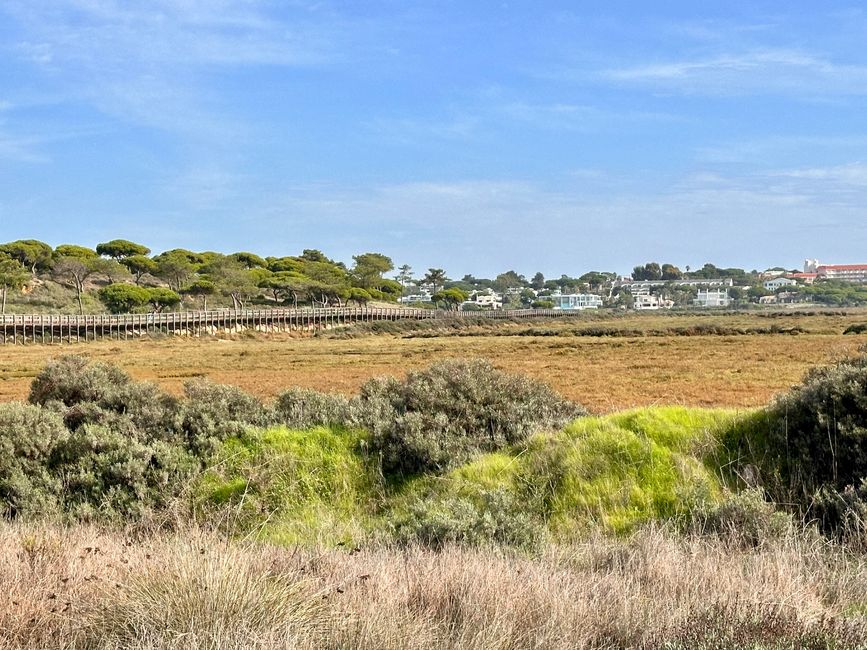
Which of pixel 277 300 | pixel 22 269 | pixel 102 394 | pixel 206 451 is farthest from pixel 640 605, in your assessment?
pixel 277 300

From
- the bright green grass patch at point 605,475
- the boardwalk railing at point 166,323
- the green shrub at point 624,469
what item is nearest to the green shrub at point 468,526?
the bright green grass patch at point 605,475

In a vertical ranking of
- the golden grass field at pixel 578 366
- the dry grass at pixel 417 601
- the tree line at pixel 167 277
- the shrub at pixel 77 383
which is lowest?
the golden grass field at pixel 578 366

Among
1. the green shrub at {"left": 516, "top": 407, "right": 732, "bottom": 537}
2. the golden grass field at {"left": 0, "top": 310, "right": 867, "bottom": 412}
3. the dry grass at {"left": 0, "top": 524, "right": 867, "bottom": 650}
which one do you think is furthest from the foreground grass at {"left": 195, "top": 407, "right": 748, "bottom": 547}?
the golden grass field at {"left": 0, "top": 310, "right": 867, "bottom": 412}

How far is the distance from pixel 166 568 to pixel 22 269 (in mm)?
101535

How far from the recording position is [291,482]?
11.0 metres

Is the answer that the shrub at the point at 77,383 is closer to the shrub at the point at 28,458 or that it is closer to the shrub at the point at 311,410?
the shrub at the point at 28,458

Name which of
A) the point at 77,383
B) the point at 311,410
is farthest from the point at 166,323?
the point at 311,410

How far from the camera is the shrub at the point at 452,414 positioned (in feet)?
36.7

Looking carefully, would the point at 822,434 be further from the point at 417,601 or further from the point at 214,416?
the point at 214,416

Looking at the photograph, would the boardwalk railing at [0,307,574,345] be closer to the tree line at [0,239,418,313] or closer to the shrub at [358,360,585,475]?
the tree line at [0,239,418,313]

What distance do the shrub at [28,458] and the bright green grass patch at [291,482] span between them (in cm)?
195

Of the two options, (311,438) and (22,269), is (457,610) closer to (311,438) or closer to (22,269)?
(311,438)

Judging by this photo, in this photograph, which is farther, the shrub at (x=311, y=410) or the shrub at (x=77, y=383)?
the shrub at (x=77, y=383)

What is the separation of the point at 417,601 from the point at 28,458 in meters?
8.13
